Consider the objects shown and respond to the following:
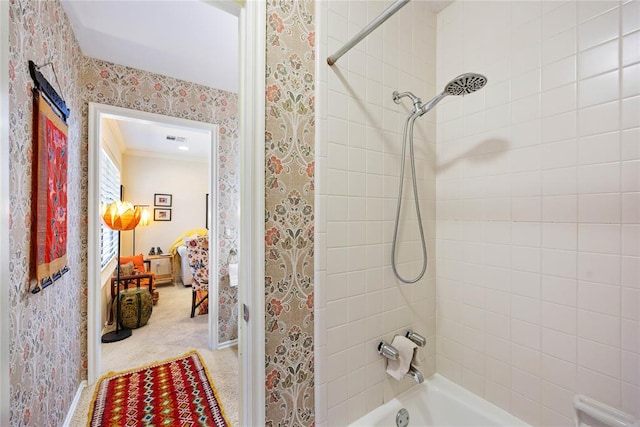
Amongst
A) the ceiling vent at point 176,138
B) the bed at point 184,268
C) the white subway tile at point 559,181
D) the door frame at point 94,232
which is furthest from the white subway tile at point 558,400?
the bed at point 184,268

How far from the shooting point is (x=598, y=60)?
101 centimetres

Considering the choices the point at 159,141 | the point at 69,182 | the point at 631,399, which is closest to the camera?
the point at 631,399

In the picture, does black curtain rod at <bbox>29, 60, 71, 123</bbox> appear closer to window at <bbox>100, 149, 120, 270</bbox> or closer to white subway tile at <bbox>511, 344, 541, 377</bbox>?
window at <bbox>100, 149, 120, 270</bbox>

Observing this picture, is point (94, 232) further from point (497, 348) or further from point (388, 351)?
point (497, 348)

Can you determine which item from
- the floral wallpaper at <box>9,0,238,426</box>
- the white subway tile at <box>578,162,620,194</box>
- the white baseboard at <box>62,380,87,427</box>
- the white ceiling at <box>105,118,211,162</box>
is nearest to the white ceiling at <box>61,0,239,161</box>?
the floral wallpaper at <box>9,0,238,426</box>

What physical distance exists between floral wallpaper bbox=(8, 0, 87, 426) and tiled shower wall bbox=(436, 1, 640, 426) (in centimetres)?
189

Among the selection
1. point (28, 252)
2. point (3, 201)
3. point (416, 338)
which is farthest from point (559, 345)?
point (28, 252)

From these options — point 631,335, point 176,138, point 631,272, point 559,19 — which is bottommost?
point 631,335

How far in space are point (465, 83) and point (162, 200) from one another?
5.71 metres

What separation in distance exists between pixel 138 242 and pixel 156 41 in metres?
4.30

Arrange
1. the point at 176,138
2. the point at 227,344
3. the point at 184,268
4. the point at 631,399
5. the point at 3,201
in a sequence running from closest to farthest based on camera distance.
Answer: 1. the point at 3,201
2. the point at 631,399
3. the point at 227,344
4. the point at 176,138
5. the point at 184,268

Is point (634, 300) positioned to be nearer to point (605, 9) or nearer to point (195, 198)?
point (605, 9)

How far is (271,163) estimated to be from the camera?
102 centimetres

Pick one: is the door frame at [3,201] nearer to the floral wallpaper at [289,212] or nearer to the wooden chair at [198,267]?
the floral wallpaper at [289,212]
